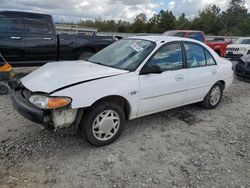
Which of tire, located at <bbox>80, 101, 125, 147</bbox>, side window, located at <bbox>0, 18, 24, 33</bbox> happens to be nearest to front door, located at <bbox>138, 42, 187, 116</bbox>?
tire, located at <bbox>80, 101, 125, 147</bbox>

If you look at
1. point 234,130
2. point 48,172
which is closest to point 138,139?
point 48,172

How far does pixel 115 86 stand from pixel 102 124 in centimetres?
56

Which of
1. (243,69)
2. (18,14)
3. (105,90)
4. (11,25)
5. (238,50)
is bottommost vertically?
(243,69)

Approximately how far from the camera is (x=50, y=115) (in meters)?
3.16

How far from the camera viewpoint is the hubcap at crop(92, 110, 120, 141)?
3.47 metres

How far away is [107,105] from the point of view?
3.45 meters

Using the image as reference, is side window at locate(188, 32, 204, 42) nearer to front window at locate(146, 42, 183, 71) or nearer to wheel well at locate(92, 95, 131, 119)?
front window at locate(146, 42, 183, 71)

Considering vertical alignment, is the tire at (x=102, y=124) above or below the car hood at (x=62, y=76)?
below

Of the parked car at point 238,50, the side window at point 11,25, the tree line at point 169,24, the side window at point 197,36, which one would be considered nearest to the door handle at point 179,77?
the side window at point 11,25

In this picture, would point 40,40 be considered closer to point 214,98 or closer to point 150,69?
point 150,69

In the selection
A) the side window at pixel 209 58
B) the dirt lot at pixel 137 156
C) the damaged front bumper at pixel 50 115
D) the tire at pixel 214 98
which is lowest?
the dirt lot at pixel 137 156

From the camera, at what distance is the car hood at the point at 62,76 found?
326 cm

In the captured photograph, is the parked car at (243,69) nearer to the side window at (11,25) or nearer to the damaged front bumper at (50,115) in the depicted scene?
the damaged front bumper at (50,115)

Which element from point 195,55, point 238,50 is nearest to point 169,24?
point 238,50
